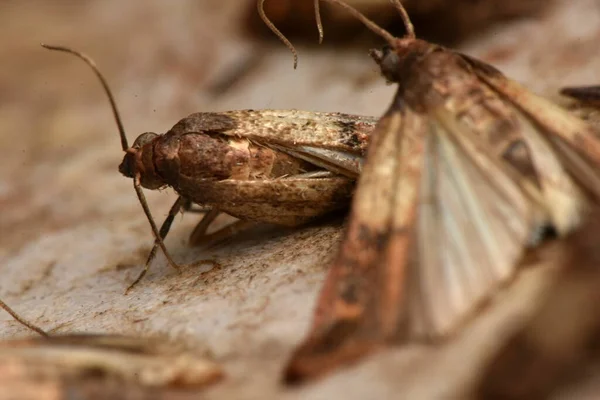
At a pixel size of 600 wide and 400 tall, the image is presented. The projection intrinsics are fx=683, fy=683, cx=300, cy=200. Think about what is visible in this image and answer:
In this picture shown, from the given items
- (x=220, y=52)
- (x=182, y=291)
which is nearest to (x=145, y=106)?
(x=220, y=52)

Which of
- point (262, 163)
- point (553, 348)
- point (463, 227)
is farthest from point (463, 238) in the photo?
point (262, 163)

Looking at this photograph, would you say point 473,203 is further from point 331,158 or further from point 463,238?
point 331,158

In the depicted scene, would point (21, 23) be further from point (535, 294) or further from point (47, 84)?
point (535, 294)

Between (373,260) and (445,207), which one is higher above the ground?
(445,207)

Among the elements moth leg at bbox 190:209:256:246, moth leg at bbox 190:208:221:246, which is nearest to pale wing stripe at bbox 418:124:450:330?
moth leg at bbox 190:209:256:246

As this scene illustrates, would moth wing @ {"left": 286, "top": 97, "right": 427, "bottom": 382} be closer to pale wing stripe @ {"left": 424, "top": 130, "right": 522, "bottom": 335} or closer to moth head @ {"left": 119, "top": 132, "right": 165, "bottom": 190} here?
pale wing stripe @ {"left": 424, "top": 130, "right": 522, "bottom": 335}

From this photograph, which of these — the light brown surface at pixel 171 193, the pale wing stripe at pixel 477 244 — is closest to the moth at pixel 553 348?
the light brown surface at pixel 171 193

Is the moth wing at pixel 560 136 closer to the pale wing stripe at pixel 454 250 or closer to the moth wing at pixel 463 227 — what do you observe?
the moth wing at pixel 463 227
